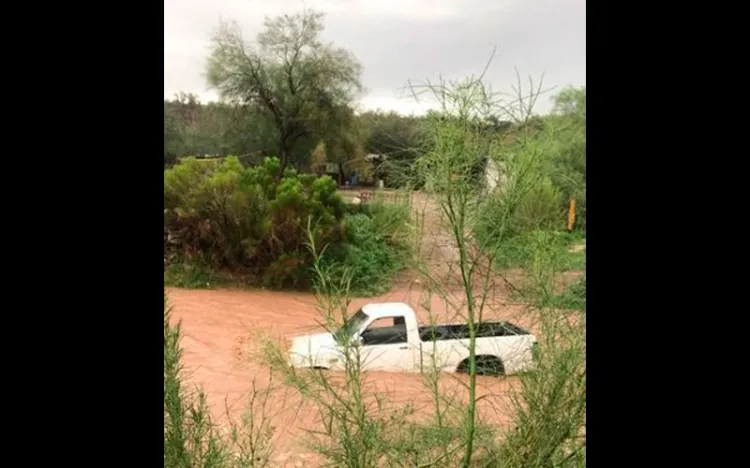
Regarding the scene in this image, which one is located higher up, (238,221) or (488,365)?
(238,221)

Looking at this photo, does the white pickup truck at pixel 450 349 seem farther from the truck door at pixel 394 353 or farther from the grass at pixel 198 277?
the grass at pixel 198 277

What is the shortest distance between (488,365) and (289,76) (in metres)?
4.98

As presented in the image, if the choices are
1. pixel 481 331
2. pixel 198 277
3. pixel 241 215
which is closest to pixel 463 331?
pixel 481 331

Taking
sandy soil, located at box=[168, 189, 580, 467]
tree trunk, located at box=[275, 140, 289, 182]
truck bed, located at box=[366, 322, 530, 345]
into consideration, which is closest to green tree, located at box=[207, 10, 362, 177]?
tree trunk, located at box=[275, 140, 289, 182]

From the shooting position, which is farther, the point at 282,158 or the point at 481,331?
the point at 282,158

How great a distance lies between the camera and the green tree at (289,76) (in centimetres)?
589

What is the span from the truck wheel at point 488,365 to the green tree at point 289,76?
14.7ft

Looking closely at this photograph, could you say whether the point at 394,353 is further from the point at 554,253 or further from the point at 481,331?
the point at 554,253

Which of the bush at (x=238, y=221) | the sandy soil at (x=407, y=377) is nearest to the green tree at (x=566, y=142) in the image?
the sandy soil at (x=407, y=377)

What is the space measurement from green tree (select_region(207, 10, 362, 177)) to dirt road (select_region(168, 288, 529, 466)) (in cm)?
164

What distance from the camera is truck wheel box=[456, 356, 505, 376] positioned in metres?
1.55

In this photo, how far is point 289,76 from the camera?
6004 mm
